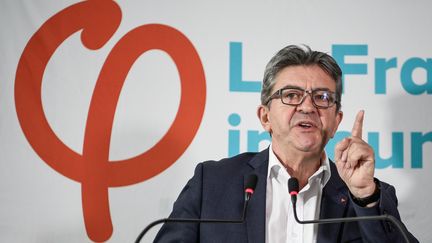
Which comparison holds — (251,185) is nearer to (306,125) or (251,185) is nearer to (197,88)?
(306,125)

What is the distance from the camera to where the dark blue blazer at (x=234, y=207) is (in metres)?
1.68

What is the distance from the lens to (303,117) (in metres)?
1.74

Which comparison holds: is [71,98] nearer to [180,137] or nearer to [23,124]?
[23,124]

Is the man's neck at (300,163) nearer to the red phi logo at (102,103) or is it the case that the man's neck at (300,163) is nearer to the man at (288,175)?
the man at (288,175)

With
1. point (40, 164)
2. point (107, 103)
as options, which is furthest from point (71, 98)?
point (40, 164)

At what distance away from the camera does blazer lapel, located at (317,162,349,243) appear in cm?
167

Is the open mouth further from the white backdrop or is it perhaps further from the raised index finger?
the white backdrop

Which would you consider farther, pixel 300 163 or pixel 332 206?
pixel 300 163

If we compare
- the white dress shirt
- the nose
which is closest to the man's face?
the nose

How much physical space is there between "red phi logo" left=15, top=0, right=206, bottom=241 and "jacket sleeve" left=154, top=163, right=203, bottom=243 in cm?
48

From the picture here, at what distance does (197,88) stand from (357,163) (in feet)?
3.29

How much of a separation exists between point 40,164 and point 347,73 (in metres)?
1.59

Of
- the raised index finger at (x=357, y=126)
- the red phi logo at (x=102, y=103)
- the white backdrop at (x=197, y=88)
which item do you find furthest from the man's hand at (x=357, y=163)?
the red phi logo at (x=102, y=103)

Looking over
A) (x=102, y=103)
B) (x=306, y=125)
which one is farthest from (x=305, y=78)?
(x=102, y=103)
